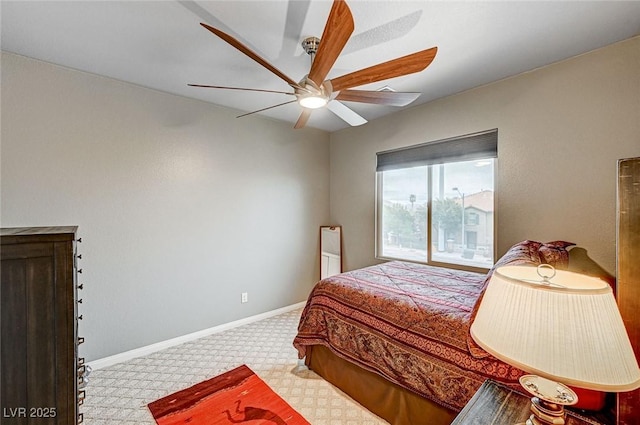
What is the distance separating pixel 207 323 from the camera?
10.5ft

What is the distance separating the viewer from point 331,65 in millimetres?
1626

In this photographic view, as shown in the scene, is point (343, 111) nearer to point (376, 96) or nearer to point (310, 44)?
point (376, 96)

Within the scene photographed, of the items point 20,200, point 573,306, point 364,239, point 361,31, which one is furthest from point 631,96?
point 20,200

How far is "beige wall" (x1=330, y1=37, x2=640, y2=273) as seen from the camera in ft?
6.84

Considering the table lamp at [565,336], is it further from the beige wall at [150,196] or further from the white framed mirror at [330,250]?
the white framed mirror at [330,250]

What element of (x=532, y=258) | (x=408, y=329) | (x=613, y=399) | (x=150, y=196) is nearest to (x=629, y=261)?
(x=613, y=399)

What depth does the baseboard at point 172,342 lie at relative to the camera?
2.54 meters

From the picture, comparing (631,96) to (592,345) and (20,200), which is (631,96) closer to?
(592,345)

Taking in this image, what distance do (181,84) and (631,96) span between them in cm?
375

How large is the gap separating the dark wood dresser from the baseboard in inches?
72.6

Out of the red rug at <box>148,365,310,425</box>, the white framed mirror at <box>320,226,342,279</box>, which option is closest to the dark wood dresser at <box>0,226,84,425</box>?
the red rug at <box>148,365,310,425</box>

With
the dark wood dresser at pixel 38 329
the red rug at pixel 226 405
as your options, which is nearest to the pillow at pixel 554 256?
the red rug at pixel 226 405

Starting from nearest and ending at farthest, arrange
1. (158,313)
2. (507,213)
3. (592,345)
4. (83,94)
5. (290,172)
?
(592,345)
(83,94)
(507,213)
(158,313)
(290,172)

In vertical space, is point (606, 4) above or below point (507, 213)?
above
